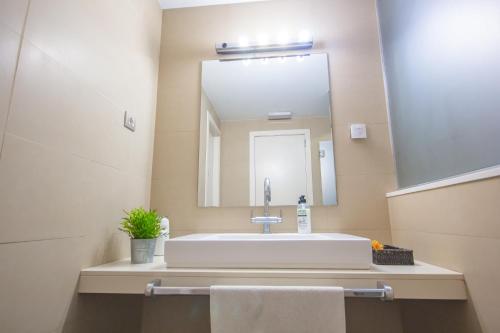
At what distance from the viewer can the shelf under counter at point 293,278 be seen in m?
0.79

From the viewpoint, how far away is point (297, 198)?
141 cm

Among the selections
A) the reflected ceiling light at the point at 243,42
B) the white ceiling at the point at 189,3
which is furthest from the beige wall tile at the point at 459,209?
the white ceiling at the point at 189,3

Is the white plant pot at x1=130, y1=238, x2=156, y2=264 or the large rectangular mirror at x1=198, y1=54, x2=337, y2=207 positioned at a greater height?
the large rectangular mirror at x1=198, y1=54, x2=337, y2=207

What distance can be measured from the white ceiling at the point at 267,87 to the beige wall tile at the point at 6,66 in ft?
3.16

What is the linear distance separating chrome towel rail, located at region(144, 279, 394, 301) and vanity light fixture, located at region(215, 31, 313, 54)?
132 centimetres

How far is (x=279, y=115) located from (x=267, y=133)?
0.42 ft

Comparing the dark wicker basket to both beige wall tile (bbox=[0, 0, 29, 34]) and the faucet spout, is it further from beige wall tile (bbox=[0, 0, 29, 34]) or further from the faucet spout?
beige wall tile (bbox=[0, 0, 29, 34])

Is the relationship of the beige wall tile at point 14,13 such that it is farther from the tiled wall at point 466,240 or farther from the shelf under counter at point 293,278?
the tiled wall at point 466,240

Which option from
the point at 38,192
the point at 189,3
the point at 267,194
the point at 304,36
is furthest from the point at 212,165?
the point at 189,3

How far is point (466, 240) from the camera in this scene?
2.58 feet

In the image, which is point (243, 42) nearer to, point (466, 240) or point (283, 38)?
point (283, 38)

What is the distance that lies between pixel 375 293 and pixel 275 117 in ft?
3.32

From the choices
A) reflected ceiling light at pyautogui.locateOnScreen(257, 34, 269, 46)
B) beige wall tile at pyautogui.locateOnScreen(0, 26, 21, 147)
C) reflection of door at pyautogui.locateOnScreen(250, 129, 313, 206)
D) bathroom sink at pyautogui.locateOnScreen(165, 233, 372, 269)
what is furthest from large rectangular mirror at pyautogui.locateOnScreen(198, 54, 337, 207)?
beige wall tile at pyautogui.locateOnScreen(0, 26, 21, 147)

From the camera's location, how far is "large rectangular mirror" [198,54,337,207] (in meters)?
1.43
